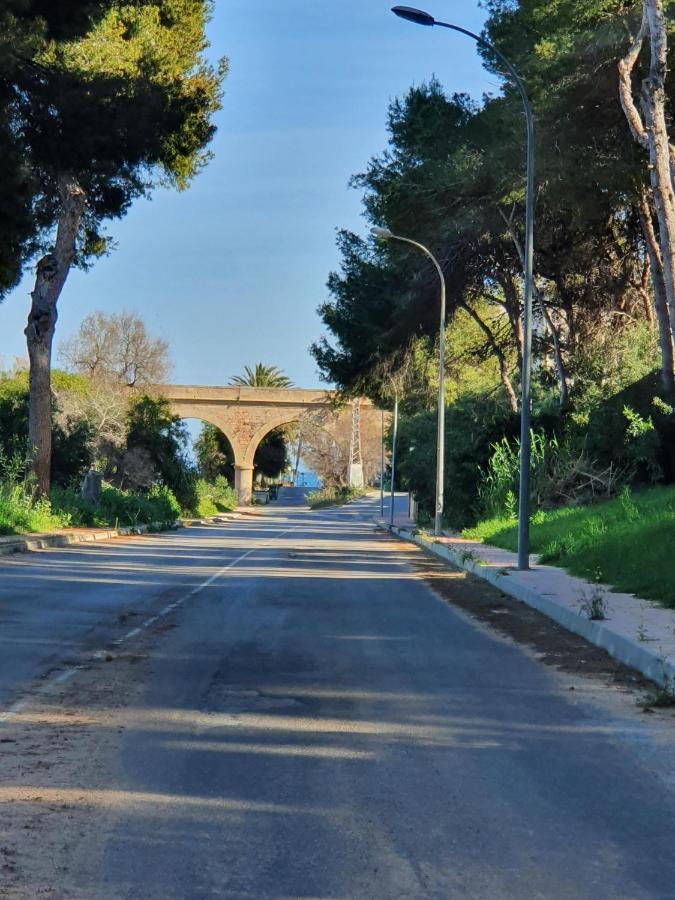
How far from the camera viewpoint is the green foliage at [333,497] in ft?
311

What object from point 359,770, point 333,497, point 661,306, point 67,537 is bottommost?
point 359,770

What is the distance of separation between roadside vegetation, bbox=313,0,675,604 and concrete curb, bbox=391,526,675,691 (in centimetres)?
134

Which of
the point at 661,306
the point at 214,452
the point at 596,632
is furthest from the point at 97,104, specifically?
the point at 214,452

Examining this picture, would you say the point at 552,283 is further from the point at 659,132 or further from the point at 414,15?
the point at 414,15

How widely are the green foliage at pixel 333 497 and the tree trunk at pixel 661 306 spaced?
2569 inches

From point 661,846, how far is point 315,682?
4261mm

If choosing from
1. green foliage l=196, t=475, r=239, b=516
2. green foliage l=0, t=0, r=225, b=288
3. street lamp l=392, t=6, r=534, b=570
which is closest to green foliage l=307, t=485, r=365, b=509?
green foliage l=196, t=475, r=239, b=516

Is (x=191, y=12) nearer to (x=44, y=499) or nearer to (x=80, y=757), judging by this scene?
(x=44, y=499)

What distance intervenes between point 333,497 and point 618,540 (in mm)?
78802

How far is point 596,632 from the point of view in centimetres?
A: 1145

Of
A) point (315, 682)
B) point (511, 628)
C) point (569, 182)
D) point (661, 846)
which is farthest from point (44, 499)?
point (661, 846)

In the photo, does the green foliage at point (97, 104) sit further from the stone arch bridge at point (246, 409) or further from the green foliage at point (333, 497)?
the green foliage at point (333, 497)

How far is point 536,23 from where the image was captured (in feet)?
94.6

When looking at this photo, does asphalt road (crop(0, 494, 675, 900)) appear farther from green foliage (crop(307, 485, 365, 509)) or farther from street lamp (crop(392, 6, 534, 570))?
green foliage (crop(307, 485, 365, 509))
